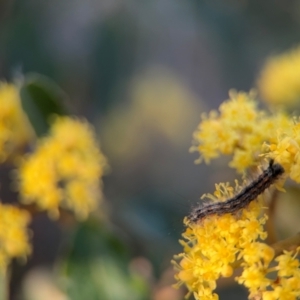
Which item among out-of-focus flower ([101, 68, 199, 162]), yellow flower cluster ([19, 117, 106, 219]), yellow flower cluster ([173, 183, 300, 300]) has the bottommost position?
yellow flower cluster ([173, 183, 300, 300])

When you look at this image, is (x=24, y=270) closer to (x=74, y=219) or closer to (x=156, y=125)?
(x=74, y=219)

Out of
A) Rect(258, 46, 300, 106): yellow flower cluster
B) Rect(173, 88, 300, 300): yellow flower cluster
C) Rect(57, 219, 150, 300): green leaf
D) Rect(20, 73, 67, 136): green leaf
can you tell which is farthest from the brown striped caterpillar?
Rect(258, 46, 300, 106): yellow flower cluster

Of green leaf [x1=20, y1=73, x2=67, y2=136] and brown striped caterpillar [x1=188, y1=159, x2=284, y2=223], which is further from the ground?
green leaf [x1=20, y1=73, x2=67, y2=136]

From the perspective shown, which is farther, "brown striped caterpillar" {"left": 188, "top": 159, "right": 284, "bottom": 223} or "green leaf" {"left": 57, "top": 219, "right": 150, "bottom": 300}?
"green leaf" {"left": 57, "top": 219, "right": 150, "bottom": 300}

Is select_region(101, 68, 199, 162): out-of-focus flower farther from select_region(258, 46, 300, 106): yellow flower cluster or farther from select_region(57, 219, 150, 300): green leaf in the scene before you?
select_region(57, 219, 150, 300): green leaf

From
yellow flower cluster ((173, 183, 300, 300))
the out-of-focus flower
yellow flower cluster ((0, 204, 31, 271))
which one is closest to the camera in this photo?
yellow flower cluster ((173, 183, 300, 300))

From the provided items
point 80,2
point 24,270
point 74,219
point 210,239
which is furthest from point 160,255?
point 80,2

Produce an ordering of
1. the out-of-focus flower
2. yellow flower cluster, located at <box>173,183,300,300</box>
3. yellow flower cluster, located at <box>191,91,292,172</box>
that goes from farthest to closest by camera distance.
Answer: the out-of-focus flower, yellow flower cluster, located at <box>191,91,292,172</box>, yellow flower cluster, located at <box>173,183,300,300</box>

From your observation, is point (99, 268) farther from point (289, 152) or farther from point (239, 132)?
point (289, 152)
